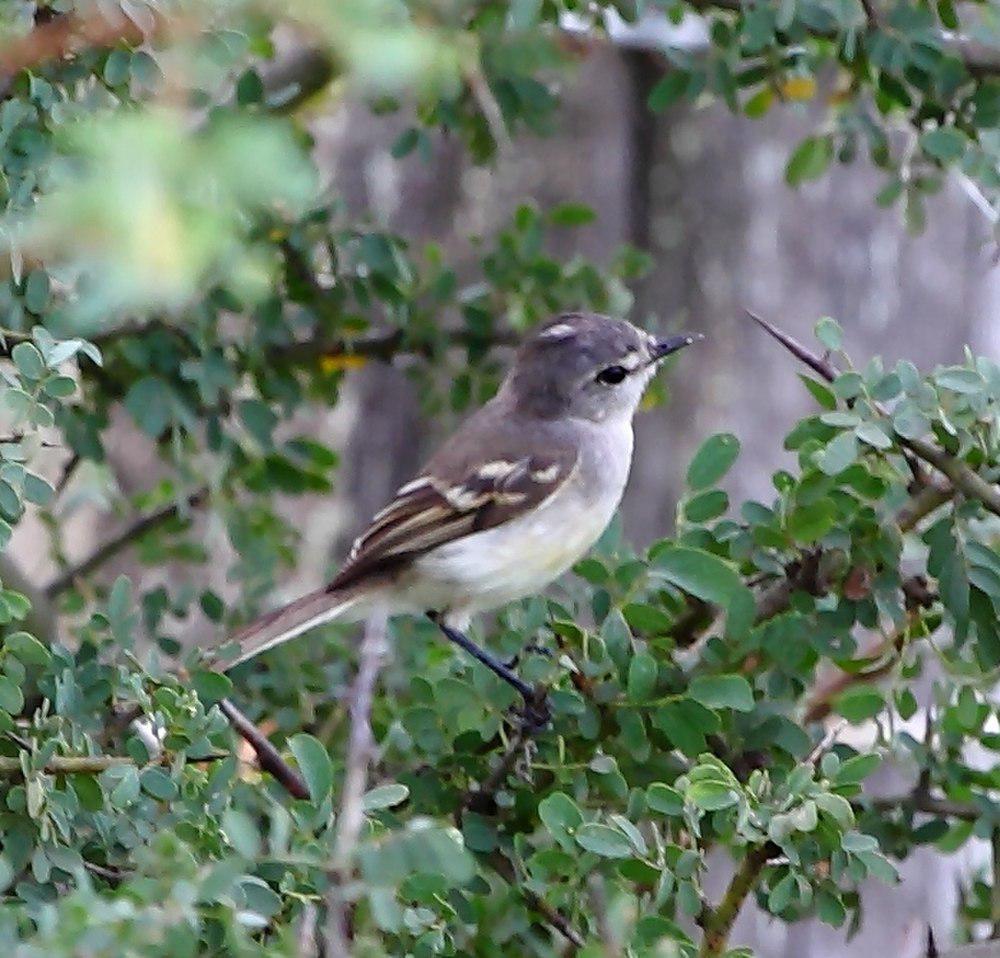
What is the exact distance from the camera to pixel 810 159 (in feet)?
12.5

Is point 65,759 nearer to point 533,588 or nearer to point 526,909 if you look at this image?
point 526,909

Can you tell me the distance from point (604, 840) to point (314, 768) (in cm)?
38

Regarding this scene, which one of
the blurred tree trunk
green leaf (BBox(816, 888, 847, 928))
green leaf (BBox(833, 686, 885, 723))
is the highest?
green leaf (BBox(816, 888, 847, 928))

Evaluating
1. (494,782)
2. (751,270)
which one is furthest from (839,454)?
(751,270)

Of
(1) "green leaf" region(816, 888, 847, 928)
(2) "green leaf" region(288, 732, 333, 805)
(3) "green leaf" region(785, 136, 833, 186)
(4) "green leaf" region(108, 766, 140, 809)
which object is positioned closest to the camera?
(2) "green leaf" region(288, 732, 333, 805)

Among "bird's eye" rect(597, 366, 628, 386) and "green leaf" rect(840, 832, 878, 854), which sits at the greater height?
"green leaf" rect(840, 832, 878, 854)

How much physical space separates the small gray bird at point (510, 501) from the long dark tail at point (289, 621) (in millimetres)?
32

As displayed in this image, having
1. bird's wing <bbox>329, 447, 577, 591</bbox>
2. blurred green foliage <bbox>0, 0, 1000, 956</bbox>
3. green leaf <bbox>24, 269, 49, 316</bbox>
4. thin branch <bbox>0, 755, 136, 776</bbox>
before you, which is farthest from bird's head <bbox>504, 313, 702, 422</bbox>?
thin branch <bbox>0, 755, 136, 776</bbox>

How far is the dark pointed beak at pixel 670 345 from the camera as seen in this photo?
12.9 feet

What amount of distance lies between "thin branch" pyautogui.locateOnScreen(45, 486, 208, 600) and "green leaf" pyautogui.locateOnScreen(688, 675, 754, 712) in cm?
150

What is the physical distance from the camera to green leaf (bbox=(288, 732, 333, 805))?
2107 mm

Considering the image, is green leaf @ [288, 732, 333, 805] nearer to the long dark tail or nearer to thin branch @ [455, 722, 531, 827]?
thin branch @ [455, 722, 531, 827]

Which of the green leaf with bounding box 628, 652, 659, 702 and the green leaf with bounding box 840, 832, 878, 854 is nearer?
the green leaf with bounding box 840, 832, 878, 854

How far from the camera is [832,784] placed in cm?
235
